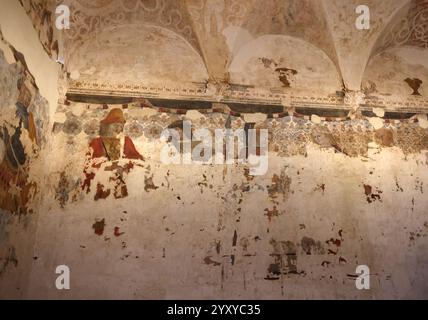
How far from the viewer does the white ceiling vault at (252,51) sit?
287 inches

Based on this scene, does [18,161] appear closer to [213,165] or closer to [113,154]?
[113,154]

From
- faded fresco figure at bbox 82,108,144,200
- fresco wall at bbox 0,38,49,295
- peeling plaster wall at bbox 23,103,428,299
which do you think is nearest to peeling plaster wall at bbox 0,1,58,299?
fresco wall at bbox 0,38,49,295

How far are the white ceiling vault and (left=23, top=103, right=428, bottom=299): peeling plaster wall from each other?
624 mm

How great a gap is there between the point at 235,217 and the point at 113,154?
2278mm

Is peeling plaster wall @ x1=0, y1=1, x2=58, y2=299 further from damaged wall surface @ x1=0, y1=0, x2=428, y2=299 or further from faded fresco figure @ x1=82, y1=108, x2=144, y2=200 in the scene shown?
faded fresco figure @ x1=82, y1=108, x2=144, y2=200

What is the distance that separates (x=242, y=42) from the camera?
7652mm

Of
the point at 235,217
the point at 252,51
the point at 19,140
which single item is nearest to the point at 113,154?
the point at 19,140

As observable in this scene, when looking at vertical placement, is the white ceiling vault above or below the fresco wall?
above

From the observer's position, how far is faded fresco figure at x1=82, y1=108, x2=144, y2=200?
6.59 metres

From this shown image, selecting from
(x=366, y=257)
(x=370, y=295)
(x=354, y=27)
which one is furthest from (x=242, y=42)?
(x=370, y=295)

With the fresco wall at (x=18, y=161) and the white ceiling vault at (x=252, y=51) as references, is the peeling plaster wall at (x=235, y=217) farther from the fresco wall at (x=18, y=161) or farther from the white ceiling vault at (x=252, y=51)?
the white ceiling vault at (x=252, y=51)

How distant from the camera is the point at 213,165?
6.93 meters

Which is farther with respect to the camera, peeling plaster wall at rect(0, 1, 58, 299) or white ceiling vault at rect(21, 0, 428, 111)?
white ceiling vault at rect(21, 0, 428, 111)
